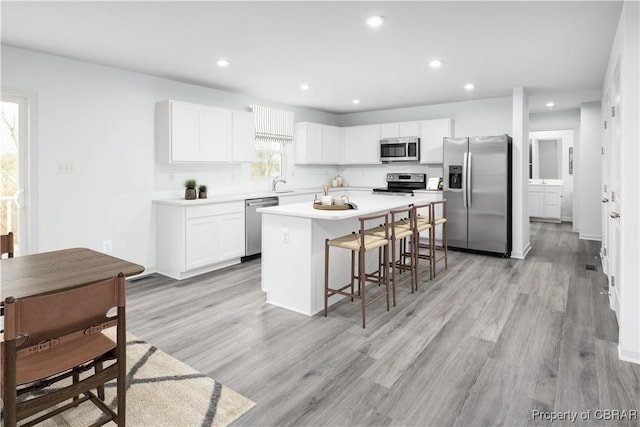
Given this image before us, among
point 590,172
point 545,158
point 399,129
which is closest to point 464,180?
point 399,129

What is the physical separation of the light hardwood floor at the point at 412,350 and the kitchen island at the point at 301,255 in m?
0.18

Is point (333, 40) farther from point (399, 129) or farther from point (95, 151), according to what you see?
point (399, 129)

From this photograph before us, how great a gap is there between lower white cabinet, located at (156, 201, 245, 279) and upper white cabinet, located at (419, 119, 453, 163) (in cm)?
347

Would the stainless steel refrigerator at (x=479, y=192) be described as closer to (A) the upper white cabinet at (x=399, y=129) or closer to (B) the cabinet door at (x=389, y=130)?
(A) the upper white cabinet at (x=399, y=129)

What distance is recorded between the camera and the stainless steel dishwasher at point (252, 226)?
5512 millimetres

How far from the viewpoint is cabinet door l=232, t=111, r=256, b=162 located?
5648 mm

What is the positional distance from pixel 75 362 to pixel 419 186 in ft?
20.3

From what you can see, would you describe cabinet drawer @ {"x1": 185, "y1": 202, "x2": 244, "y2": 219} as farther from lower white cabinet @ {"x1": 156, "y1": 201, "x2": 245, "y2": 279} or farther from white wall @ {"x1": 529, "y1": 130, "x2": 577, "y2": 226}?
white wall @ {"x1": 529, "y1": 130, "x2": 577, "y2": 226}

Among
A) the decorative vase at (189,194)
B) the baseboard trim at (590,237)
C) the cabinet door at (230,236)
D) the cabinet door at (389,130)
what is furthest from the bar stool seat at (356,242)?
the baseboard trim at (590,237)

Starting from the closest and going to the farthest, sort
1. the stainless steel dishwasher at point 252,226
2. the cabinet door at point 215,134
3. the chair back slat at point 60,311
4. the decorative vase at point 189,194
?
the chair back slat at point 60,311 < the decorative vase at point 189,194 < the cabinet door at point 215,134 < the stainless steel dishwasher at point 252,226

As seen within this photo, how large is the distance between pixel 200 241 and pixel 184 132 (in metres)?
1.41

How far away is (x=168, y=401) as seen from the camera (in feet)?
7.23

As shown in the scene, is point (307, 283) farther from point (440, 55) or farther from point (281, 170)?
point (281, 170)

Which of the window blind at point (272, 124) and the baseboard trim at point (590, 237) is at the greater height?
the window blind at point (272, 124)
